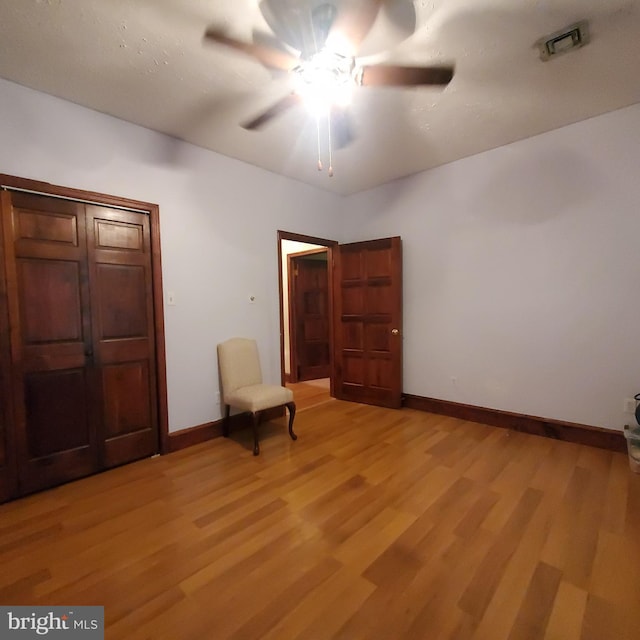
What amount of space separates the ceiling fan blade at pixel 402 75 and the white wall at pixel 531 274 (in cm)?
144

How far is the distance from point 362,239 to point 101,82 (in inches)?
118

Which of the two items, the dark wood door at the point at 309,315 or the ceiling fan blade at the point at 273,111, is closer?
the ceiling fan blade at the point at 273,111

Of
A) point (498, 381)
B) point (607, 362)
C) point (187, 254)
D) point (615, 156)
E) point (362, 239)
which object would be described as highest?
point (615, 156)

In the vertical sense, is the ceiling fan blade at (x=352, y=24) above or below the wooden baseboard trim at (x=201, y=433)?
above

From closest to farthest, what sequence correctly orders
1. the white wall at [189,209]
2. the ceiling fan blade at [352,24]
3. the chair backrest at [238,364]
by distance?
the ceiling fan blade at [352,24]
the white wall at [189,209]
the chair backrest at [238,364]

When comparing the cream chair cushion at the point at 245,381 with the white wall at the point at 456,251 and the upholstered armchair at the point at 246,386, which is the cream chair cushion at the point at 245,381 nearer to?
the upholstered armchair at the point at 246,386

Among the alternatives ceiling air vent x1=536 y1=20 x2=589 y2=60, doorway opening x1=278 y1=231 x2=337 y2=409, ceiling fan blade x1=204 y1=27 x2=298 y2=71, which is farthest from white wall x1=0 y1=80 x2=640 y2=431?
doorway opening x1=278 y1=231 x2=337 y2=409

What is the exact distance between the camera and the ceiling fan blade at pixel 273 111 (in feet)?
7.29

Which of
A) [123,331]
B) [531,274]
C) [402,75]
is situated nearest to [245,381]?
[123,331]

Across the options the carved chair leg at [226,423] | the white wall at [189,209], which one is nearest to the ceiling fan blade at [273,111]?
the white wall at [189,209]

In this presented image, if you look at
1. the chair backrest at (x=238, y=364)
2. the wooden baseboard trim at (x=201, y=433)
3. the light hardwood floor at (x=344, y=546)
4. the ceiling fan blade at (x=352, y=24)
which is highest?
the ceiling fan blade at (x=352, y=24)

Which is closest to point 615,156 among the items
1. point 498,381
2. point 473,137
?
point 473,137

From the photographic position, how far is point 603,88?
7.56 feet

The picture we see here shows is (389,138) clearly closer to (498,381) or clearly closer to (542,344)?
(542,344)
